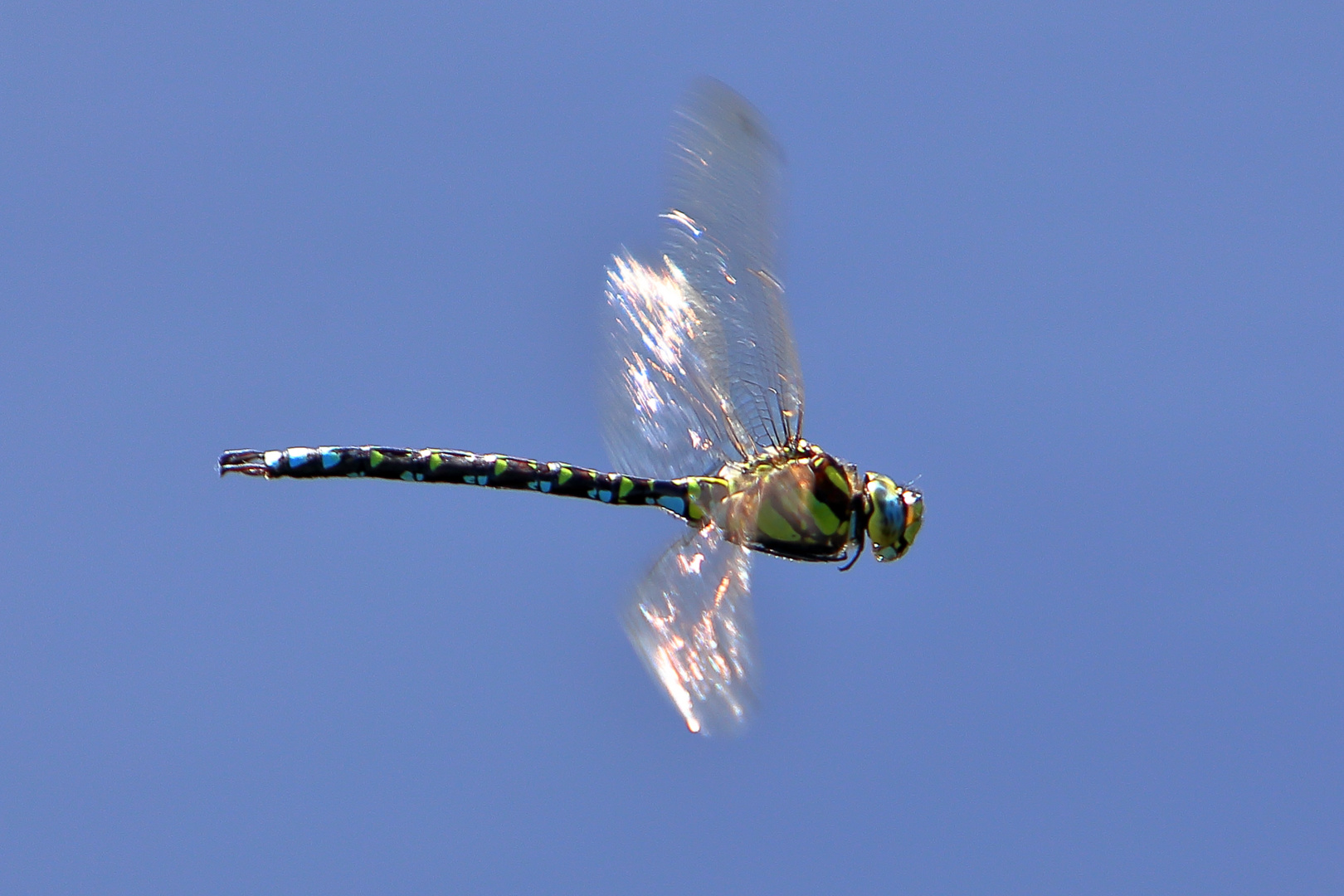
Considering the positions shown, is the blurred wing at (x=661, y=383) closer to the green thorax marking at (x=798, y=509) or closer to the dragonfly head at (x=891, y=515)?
the green thorax marking at (x=798, y=509)

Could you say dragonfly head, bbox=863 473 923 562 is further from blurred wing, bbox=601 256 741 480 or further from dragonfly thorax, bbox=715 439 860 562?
blurred wing, bbox=601 256 741 480

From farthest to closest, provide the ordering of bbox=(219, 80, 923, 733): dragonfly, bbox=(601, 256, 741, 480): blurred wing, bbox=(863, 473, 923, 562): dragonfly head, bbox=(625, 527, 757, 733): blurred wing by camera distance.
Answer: bbox=(601, 256, 741, 480): blurred wing < bbox=(863, 473, 923, 562): dragonfly head < bbox=(219, 80, 923, 733): dragonfly < bbox=(625, 527, 757, 733): blurred wing

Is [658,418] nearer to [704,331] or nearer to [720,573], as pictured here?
[704,331]

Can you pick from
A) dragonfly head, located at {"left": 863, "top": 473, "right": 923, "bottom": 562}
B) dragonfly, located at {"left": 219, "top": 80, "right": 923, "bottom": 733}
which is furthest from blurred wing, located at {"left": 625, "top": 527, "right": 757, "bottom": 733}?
dragonfly head, located at {"left": 863, "top": 473, "right": 923, "bottom": 562}

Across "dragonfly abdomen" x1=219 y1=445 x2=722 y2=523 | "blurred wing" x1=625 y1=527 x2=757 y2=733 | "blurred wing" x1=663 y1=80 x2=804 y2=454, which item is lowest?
"blurred wing" x1=625 y1=527 x2=757 y2=733

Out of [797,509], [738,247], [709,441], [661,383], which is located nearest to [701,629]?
[797,509]

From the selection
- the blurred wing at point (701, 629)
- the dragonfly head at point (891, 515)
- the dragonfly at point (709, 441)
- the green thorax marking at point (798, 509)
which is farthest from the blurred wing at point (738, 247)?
the blurred wing at point (701, 629)

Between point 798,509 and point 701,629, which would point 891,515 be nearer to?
point 798,509
